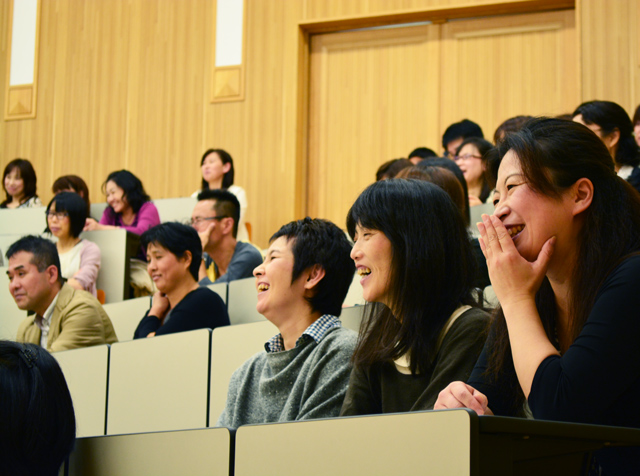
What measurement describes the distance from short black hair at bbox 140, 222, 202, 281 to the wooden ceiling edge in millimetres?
2254

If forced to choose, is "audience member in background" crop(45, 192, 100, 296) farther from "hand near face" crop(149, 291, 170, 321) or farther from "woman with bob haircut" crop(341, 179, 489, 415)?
"woman with bob haircut" crop(341, 179, 489, 415)

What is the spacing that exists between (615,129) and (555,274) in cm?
164

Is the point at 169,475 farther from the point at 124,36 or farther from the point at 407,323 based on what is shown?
the point at 124,36

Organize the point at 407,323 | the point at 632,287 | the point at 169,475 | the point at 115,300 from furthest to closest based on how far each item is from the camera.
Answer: the point at 115,300
the point at 407,323
the point at 169,475
the point at 632,287

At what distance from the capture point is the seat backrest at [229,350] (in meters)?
1.84

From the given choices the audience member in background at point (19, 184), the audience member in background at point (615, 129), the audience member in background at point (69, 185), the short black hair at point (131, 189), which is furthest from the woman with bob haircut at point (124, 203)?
the audience member in background at point (615, 129)

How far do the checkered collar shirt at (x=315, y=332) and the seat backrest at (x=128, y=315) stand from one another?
1305mm

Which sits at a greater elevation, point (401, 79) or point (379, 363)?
point (401, 79)

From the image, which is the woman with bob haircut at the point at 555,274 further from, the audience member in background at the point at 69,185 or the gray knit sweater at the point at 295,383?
the audience member in background at the point at 69,185

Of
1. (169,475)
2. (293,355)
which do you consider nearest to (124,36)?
(293,355)

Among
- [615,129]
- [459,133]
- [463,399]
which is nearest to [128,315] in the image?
[459,133]

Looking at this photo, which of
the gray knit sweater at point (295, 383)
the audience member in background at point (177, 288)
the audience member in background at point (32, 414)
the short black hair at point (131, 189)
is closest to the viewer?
the audience member in background at point (32, 414)

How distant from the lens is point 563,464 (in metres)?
0.77

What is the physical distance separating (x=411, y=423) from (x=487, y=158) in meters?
→ 0.57
